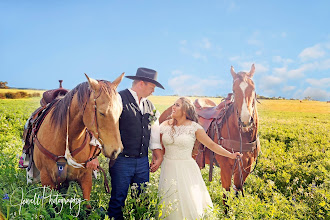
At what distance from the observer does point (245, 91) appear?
13.0 feet

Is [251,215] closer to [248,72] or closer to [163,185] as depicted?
[163,185]

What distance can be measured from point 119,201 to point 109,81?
1.74 m

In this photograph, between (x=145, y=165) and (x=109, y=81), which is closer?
(x=109, y=81)

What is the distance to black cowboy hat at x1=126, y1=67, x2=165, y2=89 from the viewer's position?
3.79 metres

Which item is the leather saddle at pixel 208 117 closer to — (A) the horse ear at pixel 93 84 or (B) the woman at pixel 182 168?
(B) the woman at pixel 182 168

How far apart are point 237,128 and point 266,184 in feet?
9.76

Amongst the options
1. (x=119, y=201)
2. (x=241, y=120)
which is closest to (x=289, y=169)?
(x=241, y=120)

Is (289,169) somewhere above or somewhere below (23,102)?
below

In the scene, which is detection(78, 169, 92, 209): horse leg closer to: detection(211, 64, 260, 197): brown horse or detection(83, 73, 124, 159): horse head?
detection(83, 73, 124, 159): horse head

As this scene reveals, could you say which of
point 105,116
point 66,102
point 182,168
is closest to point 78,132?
point 66,102

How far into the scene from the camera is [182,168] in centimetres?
371

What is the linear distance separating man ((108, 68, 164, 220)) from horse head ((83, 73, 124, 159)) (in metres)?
0.71

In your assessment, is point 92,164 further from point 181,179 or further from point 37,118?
point 181,179

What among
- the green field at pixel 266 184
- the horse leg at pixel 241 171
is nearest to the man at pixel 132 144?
the green field at pixel 266 184
